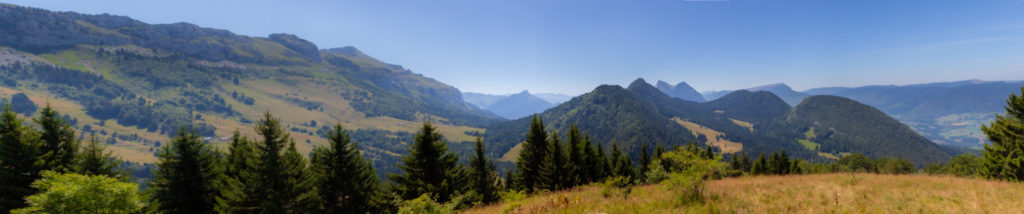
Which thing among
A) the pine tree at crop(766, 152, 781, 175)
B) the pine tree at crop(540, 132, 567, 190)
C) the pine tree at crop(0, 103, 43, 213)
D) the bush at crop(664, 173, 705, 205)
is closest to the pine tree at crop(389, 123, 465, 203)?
the pine tree at crop(540, 132, 567, 190)

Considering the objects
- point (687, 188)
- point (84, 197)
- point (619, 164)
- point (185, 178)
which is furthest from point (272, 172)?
point (619, 164)

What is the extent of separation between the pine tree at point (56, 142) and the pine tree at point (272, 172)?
13098mm

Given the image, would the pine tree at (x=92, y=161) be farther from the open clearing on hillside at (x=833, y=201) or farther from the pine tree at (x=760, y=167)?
the pine tree at (x=760, y=167)

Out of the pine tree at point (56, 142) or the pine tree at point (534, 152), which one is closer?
the pine tree at point (56, 142)

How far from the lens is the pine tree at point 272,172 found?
2006cm

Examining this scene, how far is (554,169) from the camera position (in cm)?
3388

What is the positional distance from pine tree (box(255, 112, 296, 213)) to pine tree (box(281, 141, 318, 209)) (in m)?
0.05

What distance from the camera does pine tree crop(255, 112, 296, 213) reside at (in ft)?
65.8

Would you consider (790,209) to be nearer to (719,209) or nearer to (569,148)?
(719,209)

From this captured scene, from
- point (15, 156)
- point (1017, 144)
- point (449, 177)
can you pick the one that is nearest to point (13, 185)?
point (15, 156)

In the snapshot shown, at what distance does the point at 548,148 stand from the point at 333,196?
21.6 m

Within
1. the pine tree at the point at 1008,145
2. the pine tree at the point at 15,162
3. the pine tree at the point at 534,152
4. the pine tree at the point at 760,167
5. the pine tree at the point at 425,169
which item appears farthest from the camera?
the pine tree at the point at 760,167

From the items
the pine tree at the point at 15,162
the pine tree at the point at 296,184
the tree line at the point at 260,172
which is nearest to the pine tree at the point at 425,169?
the tree line at the point at 260,172

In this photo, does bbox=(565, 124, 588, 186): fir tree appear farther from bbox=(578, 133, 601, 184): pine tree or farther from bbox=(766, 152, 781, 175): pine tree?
bbox=(766, 152, 781, 175): pine tree
